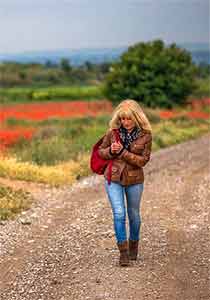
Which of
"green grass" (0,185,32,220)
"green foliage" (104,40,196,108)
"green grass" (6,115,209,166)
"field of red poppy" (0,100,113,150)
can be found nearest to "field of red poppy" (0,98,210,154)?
"field of red poppy" (0,100,113,150)

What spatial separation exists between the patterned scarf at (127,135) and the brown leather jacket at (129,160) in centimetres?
4

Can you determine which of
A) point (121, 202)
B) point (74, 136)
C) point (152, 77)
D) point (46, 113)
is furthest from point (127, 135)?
point (152, 77)

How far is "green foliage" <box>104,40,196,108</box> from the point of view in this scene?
148ft

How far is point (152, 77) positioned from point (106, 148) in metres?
36.6

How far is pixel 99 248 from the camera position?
10.4 metres

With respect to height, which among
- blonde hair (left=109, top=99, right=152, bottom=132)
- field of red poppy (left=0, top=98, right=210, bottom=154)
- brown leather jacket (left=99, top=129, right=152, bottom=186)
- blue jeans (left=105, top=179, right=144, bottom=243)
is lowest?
field of red poppy (left=0, top=98, right=210, bottom=154)

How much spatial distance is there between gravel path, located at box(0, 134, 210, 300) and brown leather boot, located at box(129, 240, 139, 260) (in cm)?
13

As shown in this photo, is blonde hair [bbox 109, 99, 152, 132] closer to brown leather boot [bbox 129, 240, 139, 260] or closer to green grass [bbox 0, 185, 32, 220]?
brown leather boot [bbox 129, 240, 139, 260]

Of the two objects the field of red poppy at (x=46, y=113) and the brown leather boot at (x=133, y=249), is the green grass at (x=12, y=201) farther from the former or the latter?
the field of red poppy at (x=46, y=113)

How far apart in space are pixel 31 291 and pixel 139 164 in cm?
184

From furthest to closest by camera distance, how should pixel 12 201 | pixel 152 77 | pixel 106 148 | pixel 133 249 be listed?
pixel 152 77, pixel 12 201, pixel 133 249, pixel 106 148

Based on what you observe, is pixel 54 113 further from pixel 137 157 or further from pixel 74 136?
pixel 137 157

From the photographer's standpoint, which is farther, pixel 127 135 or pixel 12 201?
pixel 12 201

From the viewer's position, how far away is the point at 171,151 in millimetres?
24906
